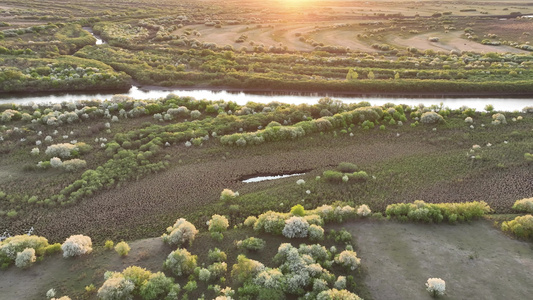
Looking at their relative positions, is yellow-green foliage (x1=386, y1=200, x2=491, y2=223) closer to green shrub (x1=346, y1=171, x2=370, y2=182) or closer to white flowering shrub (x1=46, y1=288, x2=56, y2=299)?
green shrub (x1=346, y1=171, x2=370, y2=182)

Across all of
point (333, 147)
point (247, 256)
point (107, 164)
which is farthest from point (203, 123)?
point (247, 256)

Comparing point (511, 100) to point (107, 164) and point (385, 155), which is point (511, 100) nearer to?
point (385, 155)

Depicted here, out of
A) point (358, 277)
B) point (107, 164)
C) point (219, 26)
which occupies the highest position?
point (219, 26)

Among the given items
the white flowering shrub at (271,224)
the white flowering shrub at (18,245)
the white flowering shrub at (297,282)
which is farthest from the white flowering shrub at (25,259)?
the white flowering shrub at (297,282)

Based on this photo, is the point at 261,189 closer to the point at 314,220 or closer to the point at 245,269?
the point at 314,220

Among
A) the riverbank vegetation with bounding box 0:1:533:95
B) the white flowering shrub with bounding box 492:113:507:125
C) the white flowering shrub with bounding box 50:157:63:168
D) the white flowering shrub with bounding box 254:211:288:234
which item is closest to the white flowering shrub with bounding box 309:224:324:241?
the white flowering shrub with bounding box 254:211:288:234

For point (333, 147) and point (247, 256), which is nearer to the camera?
point (247, 256)
